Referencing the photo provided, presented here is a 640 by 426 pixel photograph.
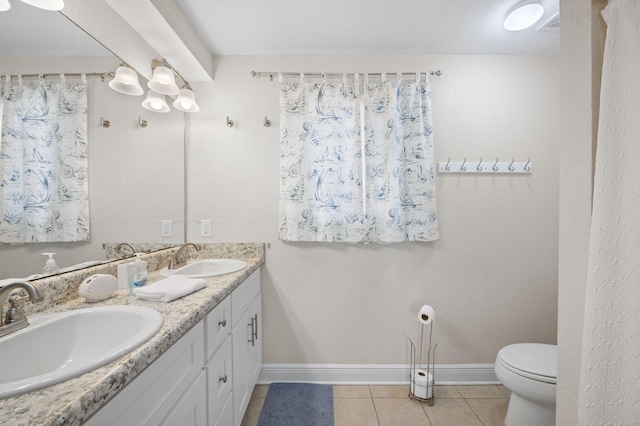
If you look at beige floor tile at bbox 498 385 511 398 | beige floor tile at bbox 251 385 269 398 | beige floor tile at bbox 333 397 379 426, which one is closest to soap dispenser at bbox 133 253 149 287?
beige floor tile at bbox 251 385 269 398

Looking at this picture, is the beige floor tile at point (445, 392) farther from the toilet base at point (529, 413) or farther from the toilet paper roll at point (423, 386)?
the toilet base at point (529, 413)

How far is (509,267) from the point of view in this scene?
1979 mm

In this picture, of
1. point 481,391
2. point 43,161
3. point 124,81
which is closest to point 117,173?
point 43,161

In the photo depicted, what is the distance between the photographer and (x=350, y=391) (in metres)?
1.87

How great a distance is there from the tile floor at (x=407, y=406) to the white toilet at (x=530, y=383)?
0.61ft

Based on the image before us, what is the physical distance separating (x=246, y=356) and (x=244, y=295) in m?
0.36

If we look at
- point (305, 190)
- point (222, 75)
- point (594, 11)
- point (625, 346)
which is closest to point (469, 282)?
point (625, 346)

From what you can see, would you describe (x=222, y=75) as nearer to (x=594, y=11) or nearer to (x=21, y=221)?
(x=21, y=221)

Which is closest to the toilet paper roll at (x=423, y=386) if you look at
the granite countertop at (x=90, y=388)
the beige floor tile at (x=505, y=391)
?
the beige floor tile at (x=505, y=391)

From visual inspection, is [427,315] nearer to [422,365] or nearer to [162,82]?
[422,365]

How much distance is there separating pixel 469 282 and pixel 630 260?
1.35 m

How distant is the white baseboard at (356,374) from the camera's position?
6.37ft

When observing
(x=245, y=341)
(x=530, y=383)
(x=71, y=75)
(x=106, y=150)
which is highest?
(x=71, y=75)

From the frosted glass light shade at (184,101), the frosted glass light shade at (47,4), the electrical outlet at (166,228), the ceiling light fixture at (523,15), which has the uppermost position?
the ceiling light fixture at (523,15)
